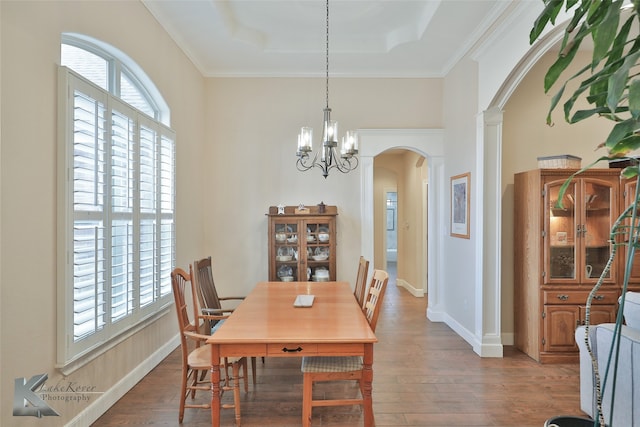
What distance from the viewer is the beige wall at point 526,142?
397cm

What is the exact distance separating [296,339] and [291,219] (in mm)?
2605

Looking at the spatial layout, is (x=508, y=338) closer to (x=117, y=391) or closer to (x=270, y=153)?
(x=270, y=153)

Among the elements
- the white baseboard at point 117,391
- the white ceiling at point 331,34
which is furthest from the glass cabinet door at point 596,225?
the white baseboard at point 117,391

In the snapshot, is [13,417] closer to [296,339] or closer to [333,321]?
[296,339]

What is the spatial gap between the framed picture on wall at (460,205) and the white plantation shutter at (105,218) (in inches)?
127

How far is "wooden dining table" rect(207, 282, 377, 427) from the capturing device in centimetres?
208

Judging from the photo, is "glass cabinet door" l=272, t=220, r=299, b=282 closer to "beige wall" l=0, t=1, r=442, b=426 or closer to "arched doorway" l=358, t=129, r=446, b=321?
"beige wall" l=0, t=1, r=442, b=426

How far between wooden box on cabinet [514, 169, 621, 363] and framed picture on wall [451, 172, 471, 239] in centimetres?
67

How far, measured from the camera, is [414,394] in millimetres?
2893

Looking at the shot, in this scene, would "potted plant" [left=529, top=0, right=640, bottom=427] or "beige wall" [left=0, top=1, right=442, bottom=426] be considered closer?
"potted plant" [left=529, top=0, right=640, bottom=427]

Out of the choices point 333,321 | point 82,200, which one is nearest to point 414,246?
point 333,321

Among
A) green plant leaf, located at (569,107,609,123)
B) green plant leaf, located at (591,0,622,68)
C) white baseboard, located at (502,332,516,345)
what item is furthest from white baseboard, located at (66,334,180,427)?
white baseboard, located at (502,332,516,345)

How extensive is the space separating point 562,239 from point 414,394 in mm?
2101

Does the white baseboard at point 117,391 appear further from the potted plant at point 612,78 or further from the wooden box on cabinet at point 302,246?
the potted plant at point 612,78
